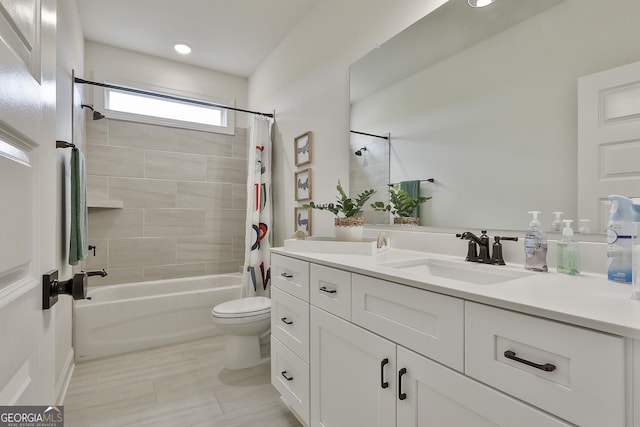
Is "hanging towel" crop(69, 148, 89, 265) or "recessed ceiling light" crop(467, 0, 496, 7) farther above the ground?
"recessed ceiling light" crop(467, 0, 496, 7)

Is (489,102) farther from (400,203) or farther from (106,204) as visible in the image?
(106,204)

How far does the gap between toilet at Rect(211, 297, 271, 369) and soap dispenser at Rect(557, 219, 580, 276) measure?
1793mm

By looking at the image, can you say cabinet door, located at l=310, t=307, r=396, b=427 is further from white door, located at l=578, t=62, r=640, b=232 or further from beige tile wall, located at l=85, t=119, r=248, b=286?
beige tile wall, located at l=85, t=119, r=248, b=286

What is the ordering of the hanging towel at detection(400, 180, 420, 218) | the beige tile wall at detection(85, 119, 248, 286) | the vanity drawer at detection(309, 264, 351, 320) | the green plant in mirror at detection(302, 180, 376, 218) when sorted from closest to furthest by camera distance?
the vanity drawer at detection(309, 264, 351, 320) → the hanging towel at detection(400, 180, 420, 218) → the green plant in mirror at detection(302, 180, 376, 218) → the beige tile wall at detection(85, 119, 248, 286)

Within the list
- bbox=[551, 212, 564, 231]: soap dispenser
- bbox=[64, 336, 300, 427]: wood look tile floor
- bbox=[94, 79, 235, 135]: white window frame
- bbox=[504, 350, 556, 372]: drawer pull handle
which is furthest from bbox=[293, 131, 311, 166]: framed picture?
bbox=[504, 350, 556, 372]: drawer pull handle

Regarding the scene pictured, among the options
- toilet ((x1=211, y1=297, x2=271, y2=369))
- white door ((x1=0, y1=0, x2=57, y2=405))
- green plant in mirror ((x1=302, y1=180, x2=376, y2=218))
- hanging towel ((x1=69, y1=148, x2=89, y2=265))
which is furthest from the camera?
toilet ((x1=211, y1=297, x2=271, y2=369))

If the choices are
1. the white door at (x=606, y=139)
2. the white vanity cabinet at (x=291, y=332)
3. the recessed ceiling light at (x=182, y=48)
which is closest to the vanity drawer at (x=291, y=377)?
the white vanity cabinet at (x=291, y=332)

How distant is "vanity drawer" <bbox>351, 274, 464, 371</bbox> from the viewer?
0.86m

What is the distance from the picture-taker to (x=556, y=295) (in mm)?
782

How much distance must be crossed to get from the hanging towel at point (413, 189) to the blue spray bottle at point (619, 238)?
0.81 metres

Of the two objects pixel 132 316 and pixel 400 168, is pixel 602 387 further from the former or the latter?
pixel 132 316

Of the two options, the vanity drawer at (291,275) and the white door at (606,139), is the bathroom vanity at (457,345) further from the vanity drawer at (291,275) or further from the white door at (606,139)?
the white door at (606,139)

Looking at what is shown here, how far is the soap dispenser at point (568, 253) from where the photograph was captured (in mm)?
1044

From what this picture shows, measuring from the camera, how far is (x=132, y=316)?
2617 mm
